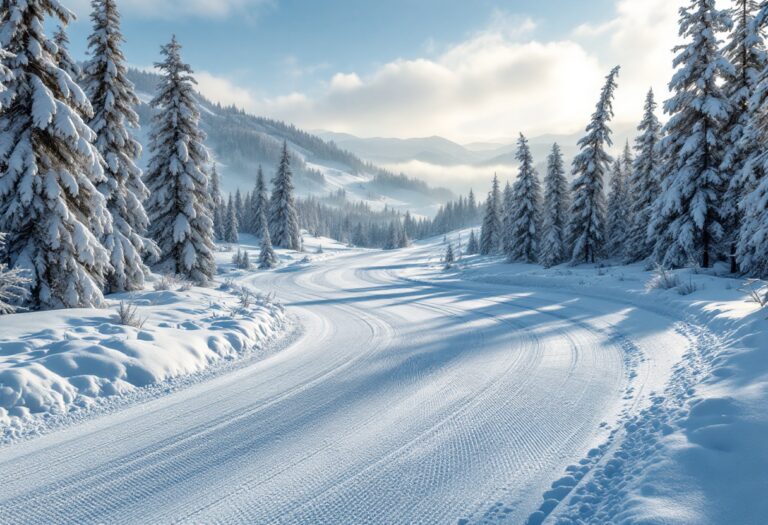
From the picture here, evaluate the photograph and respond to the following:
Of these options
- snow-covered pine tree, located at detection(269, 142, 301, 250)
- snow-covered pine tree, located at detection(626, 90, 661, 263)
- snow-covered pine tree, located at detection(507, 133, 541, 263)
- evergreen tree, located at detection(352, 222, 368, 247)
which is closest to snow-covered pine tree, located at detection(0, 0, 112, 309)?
snow-covered pine tree, located at detection(626, 90, 661, 263)

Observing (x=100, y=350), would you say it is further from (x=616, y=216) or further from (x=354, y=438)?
(x=616, y=216)

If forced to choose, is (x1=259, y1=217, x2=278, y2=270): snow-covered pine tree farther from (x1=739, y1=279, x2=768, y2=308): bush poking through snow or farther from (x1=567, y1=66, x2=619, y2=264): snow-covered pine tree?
(x1=739, y1=279, x2=768, y2=308): bush poking through snow

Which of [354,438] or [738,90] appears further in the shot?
[738,90]

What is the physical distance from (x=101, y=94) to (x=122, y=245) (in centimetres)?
628

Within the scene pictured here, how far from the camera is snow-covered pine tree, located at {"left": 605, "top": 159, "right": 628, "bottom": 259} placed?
34969mm

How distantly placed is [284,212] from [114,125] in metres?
43.7

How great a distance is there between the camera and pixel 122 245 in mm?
14852

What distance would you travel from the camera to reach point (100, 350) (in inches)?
237

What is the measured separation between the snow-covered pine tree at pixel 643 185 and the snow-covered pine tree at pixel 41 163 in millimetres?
30191

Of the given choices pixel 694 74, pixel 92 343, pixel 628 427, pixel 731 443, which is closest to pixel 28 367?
pixel 92 343

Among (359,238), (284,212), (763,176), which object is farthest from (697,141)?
(359,238)

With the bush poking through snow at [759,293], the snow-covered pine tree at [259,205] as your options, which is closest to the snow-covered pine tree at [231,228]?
the snow-covered pine tree at [259,205]

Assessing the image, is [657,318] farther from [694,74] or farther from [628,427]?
[694,74]

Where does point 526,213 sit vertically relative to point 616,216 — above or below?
above
